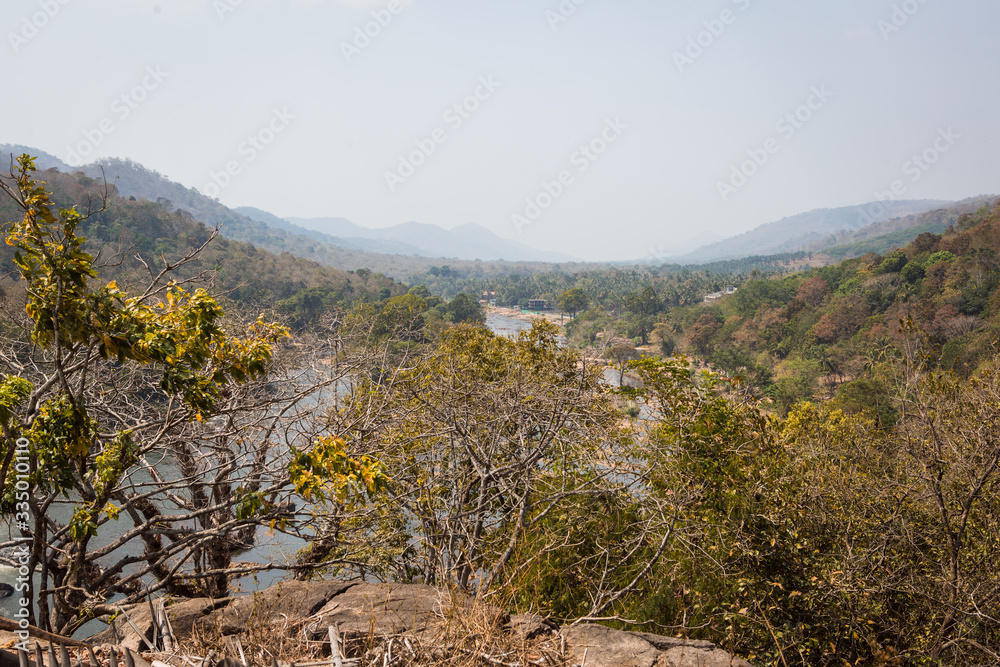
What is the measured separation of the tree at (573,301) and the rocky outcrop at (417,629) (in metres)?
82.9

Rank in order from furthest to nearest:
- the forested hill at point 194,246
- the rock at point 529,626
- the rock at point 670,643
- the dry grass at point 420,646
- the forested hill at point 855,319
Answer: the forested hill at point 194,246
the forested hill at point 855,319
the rock at point 670,643
the rock at point 529,626
the dry grass at point 420,646

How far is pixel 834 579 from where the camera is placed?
→ 5441mm

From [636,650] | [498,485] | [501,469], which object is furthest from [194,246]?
[636,650]

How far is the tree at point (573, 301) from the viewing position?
86.1 m

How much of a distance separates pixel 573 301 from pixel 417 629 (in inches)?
3303

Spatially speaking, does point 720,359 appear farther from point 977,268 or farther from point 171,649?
point 171,649

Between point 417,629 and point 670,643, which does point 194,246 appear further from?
point 670,643

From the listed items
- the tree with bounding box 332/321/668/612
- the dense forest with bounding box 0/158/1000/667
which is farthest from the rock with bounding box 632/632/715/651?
the tree with bounding box 332/321/668/612

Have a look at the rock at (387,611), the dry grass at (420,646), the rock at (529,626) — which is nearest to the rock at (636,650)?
the rock at (529,626)

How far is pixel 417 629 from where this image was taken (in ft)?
11.5

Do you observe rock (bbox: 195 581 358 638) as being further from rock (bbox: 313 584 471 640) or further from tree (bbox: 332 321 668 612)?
tree (bbox: 332 321 668 612)

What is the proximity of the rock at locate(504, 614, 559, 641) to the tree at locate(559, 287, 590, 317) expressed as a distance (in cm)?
8309

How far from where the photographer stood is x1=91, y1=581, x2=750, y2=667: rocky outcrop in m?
3.18

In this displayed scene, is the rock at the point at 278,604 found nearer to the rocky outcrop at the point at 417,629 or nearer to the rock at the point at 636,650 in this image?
the rocky outcrop at the point at 417,629
